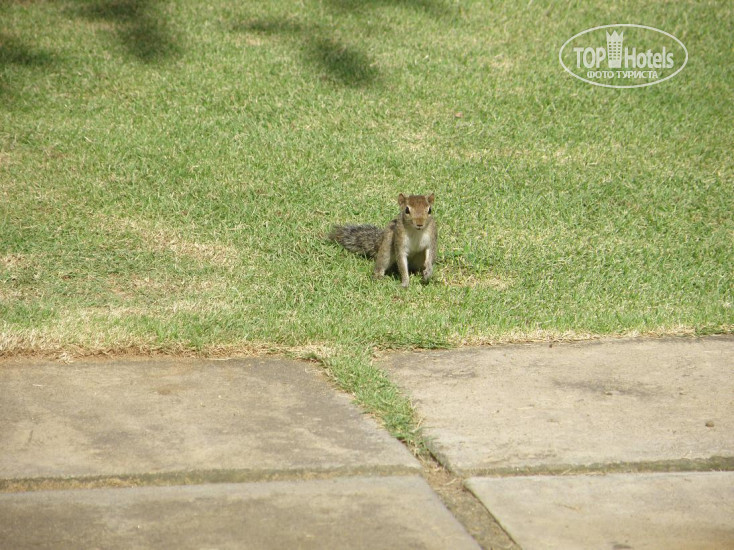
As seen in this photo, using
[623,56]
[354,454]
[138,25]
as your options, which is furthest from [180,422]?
[623,56]

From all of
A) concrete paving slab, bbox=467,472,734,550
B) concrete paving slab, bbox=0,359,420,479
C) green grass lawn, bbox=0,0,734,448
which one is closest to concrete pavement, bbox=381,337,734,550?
concrete paving slab, bbox=467,472,734,550

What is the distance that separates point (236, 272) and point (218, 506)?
2.85m

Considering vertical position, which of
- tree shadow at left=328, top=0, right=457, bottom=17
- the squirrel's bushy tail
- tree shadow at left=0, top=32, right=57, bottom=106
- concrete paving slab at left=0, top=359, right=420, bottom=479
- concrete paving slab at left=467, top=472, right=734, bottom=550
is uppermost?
tree shadow at left=328, top=0, right=457, bottom=17

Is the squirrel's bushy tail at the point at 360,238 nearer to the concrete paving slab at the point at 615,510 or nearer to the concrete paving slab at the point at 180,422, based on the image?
the concrete paving slab at the point at 180,422

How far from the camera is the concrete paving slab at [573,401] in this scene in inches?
135

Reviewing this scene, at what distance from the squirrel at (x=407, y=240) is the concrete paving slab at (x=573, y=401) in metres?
1.22

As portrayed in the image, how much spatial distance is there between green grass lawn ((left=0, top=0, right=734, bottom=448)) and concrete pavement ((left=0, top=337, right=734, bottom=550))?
0.97 ft

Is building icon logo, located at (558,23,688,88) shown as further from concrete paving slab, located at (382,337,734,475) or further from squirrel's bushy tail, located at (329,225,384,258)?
concrete paving slab, located at (382,337,734,475)

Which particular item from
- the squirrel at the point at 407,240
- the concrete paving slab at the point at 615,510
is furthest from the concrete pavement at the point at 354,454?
the squirrel at the point at 407,240

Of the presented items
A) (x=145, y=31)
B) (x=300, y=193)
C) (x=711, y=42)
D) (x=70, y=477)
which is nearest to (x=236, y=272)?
(x=300, y=193)

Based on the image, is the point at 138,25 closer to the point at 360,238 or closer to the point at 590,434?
the point at 360,238

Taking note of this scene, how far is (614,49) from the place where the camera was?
959 centimetres

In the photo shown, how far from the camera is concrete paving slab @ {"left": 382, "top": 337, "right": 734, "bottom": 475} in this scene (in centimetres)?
343

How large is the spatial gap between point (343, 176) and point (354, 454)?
13.4ft
